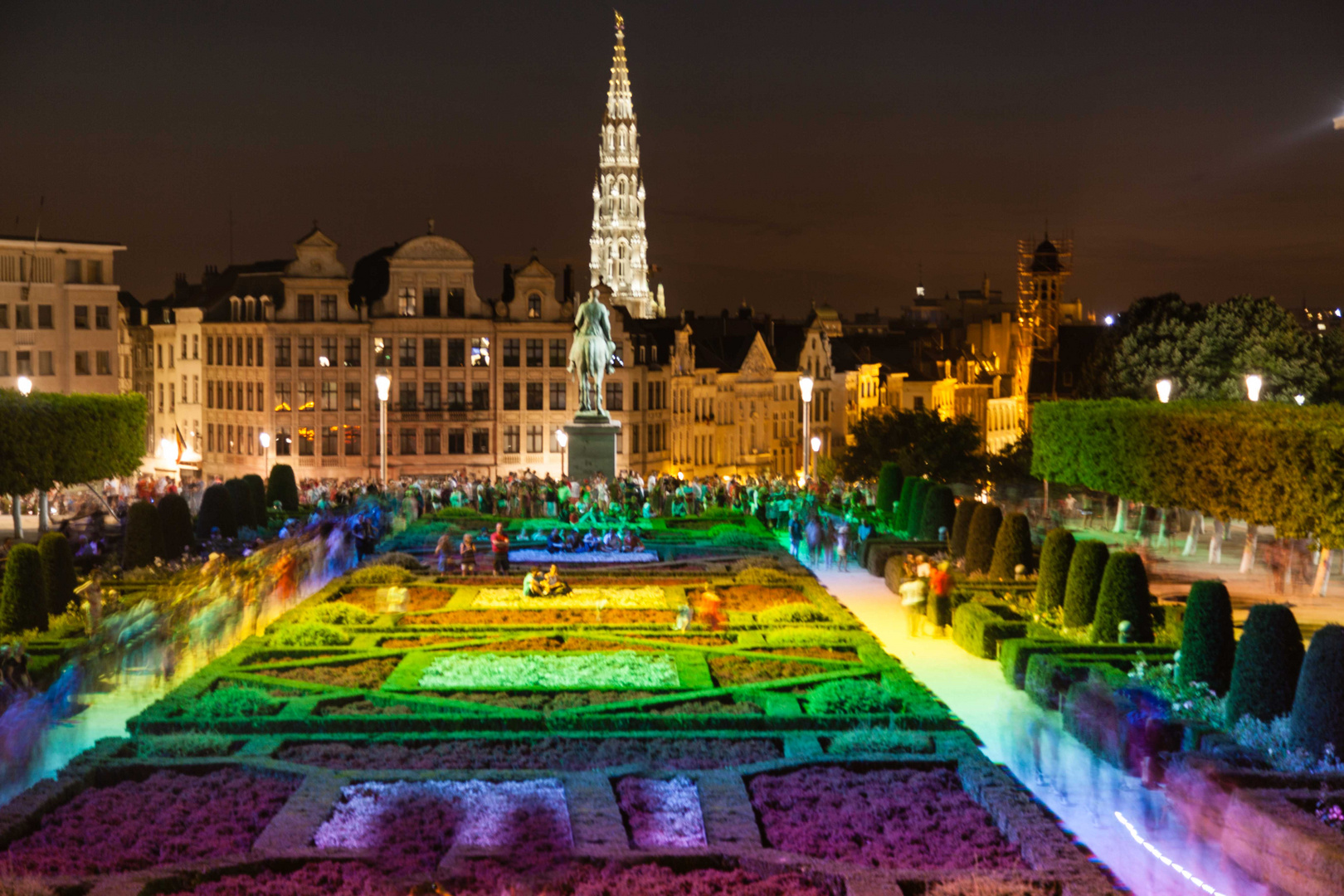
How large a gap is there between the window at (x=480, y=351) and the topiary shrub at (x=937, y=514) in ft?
136

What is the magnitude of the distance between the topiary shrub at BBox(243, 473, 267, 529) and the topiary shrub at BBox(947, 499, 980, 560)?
56.4ft

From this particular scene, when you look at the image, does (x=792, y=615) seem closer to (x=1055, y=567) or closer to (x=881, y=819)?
→ (x=1055, y=567)

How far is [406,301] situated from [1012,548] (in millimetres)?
50269

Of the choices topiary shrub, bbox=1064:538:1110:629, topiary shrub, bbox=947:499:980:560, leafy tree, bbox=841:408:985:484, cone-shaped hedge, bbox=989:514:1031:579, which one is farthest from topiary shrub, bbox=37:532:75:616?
leafy tree, bbox=841:408:985:484

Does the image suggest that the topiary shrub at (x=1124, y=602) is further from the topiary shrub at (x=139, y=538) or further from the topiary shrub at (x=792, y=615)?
the topiary shrub at (x=139, y=538)

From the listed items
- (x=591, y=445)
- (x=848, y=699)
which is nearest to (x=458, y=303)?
(x=591, y=445)

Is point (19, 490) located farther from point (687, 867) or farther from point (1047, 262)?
point (1047, 262)

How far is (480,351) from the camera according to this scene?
7488 centimetres

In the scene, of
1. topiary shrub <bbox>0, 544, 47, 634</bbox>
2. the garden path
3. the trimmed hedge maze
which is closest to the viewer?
the trimmed hedge maze

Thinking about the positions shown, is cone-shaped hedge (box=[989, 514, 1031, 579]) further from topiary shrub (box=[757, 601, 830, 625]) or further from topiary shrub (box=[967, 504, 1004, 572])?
topiary shrub (box=[757, 601, 830, 625])

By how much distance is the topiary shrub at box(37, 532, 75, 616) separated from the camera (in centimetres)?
2277

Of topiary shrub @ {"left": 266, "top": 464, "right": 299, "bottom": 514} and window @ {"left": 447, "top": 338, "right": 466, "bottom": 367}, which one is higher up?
window @ {"left": 447, "top": 338, "right": 466, "bottom": 367}

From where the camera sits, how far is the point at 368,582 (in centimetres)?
2833

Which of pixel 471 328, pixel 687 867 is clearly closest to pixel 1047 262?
pixel 471 328
